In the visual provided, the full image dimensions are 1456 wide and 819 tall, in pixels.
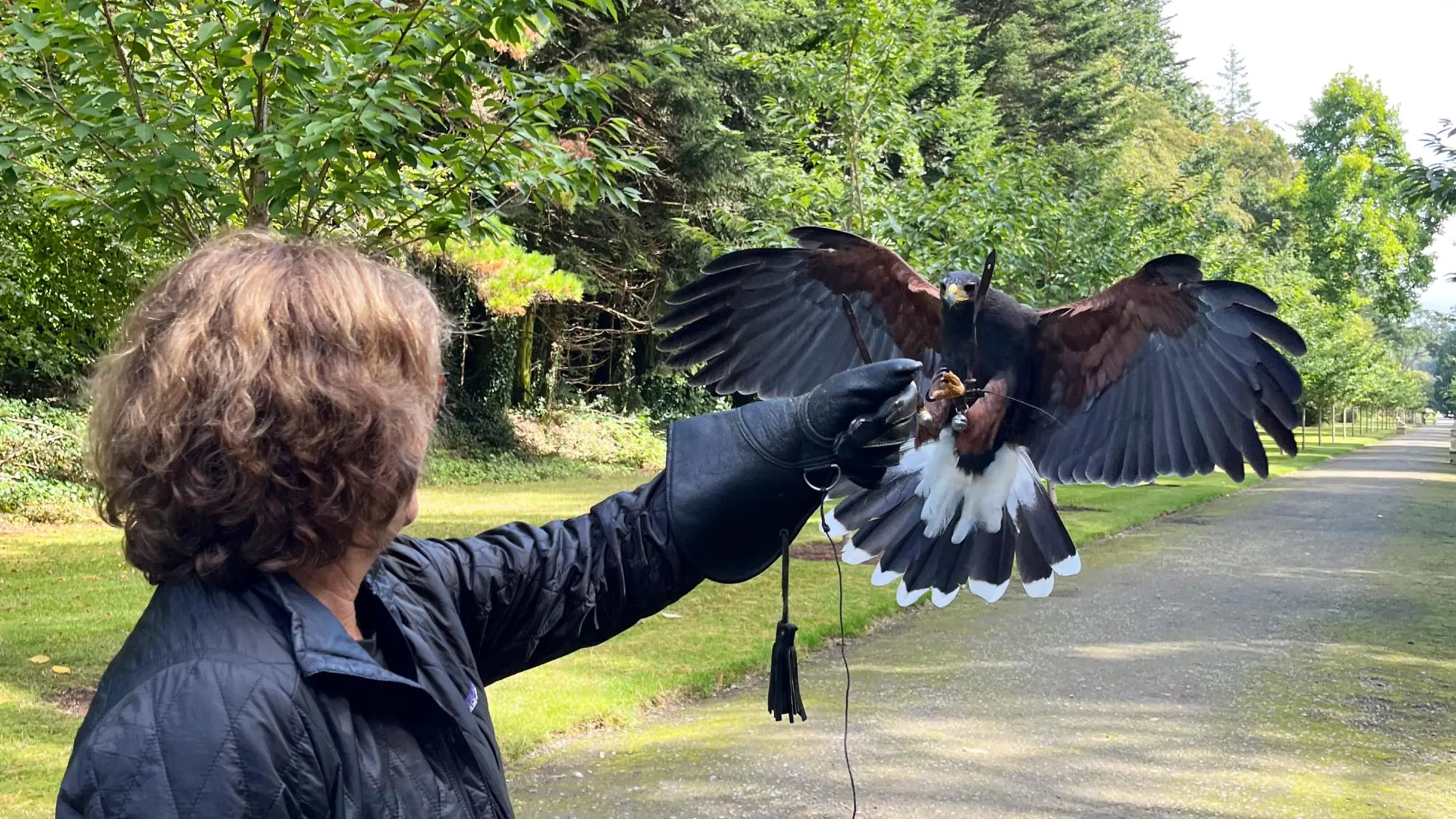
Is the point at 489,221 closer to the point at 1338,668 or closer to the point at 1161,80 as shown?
the point at 1338,668

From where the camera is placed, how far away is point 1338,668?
663 cm

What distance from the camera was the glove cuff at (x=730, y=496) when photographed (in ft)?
4.99

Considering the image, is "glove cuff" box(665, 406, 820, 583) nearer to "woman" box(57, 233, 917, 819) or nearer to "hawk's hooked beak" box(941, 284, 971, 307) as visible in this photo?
"woman" box(57, 233, 917, 819)

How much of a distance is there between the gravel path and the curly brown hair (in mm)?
3385

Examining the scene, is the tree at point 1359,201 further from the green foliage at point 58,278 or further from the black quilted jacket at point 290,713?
the green foliage at point 58,278

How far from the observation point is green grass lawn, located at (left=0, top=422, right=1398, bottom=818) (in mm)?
4574

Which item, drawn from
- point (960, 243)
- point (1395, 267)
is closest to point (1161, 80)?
point (1395, 267)

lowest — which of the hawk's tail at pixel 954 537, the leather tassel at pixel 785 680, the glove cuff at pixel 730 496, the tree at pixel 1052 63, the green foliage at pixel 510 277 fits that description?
the leather tassel at pixel 785 680

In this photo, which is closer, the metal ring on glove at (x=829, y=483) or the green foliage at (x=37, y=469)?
the metal ring on glove at (x=829, y=483)

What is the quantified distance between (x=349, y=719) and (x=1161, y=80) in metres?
41.0

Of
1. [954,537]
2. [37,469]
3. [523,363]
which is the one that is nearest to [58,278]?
[954,537]

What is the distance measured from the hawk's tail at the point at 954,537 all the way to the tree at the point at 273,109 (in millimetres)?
1781

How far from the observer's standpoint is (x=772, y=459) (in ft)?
4.99

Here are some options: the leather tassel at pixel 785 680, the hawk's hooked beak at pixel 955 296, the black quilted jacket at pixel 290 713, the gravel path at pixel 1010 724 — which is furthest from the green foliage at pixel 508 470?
the black quilted jacket at pixel 290 713
